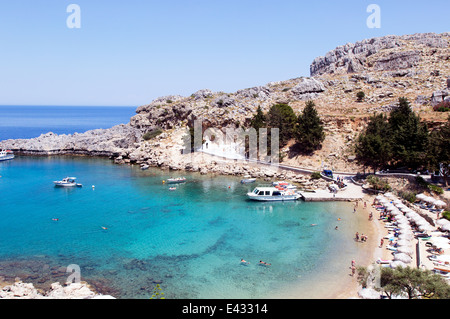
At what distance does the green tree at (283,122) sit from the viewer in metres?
61.8

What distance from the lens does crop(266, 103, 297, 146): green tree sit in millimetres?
61787

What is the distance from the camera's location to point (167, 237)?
1248 inches

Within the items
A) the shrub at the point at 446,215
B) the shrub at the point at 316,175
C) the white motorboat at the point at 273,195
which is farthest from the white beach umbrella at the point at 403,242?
the shrub at the point at 316,175

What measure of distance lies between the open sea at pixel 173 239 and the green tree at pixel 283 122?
16.6 metres

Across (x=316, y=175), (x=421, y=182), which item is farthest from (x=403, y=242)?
(x=316, y=175)

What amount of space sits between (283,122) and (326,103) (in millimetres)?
18177

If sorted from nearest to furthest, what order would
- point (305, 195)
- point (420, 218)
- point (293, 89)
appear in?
point (420, 218)
point (305, 195)
point (293, 89)

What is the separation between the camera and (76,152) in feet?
265

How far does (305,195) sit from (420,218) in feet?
46.8

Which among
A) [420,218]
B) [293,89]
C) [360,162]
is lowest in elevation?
[420,218]

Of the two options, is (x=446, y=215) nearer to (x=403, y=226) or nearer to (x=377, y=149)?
(x=403, y=226)
